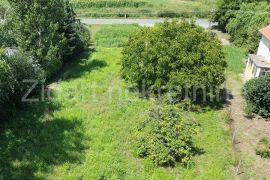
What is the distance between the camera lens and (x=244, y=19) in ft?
136

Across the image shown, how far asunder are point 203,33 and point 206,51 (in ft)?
5.89

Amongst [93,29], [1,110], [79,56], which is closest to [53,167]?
[1,110]

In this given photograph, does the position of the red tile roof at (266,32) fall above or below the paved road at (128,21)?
above

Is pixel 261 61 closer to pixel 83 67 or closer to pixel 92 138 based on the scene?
pixel 83 67

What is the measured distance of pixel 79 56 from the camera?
114 feet

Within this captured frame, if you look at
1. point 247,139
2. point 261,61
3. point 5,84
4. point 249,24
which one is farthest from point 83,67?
point 249,24

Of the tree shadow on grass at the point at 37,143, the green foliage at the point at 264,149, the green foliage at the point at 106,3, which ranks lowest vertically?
the green foliage at the point at 264,149

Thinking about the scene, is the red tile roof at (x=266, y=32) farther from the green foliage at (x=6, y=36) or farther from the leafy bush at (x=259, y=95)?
the green foliage at (x=6, y=36)

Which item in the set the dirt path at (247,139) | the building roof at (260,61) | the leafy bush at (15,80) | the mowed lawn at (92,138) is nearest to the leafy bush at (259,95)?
the dirt path at (247,139)

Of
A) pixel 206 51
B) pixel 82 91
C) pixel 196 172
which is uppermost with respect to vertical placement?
pixel 206 51

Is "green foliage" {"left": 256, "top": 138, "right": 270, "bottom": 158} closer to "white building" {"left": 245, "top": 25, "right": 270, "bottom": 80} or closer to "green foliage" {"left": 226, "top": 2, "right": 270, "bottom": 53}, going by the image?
"white building" {"left": 245, "top": 25, "right": 270, "bottom": 80}

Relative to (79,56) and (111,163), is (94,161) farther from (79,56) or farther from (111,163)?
(79,56)

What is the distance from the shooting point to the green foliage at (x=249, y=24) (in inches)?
1463

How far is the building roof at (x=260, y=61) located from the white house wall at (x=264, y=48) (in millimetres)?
425
